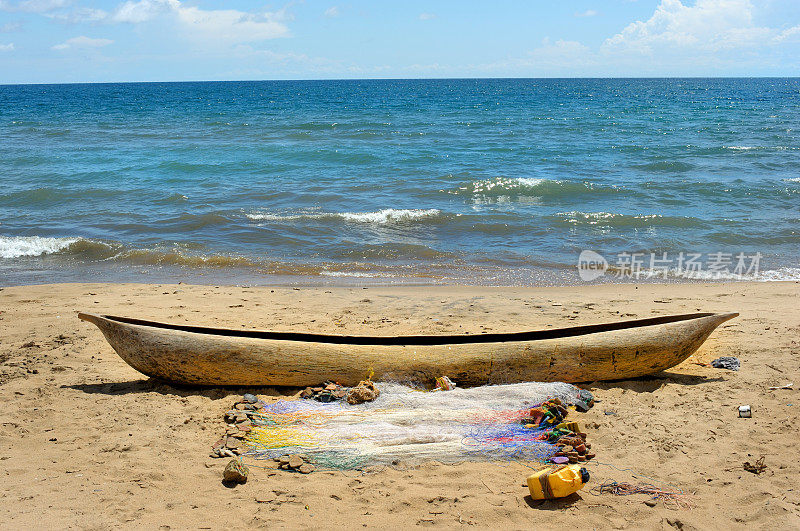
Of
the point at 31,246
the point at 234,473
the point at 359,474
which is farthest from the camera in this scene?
the point at 31,246

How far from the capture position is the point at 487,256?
10.9 m

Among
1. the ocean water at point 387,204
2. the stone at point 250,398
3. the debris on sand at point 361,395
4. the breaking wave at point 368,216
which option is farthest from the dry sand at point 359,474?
the breaking wave at point 368,216

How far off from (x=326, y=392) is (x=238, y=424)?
0.77 m

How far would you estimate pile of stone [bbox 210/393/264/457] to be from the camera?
4.43 metres

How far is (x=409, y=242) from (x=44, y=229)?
25.4ft

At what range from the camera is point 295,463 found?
13.8 ft

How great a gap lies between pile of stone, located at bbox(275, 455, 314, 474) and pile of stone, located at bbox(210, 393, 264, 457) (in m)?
0.36

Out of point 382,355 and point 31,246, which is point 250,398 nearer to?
point 382,355

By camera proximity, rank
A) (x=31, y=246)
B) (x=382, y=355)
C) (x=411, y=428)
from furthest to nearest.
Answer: (x=31, y=246) < (x=382, y=355) < (x=411, y=428)

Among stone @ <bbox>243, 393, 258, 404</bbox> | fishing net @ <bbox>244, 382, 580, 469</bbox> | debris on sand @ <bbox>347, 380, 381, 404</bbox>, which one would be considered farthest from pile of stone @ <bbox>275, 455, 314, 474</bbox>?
stone @ <bbox>243, 393, 258, 404</bbox>

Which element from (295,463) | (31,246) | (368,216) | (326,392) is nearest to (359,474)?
(295,463)

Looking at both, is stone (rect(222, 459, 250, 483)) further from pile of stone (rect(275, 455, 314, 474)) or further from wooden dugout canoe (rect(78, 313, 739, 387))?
wooden dugout canoe (rect(78, 313, 739, 387))

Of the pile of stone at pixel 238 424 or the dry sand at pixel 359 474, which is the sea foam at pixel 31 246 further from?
the pile of stone at pixel 238 424

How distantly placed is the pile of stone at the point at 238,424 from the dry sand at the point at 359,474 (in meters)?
0.11
